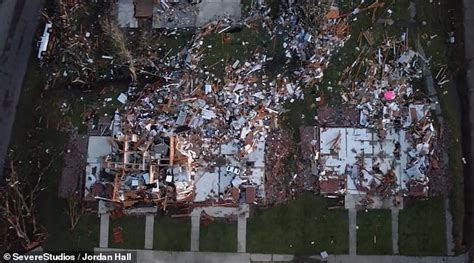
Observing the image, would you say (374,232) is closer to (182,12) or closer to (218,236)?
(218,236)

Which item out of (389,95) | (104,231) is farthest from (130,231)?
(389,95)

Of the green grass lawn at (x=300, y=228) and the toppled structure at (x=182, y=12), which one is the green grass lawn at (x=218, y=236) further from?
the toppled structure at (x=182, y=12)

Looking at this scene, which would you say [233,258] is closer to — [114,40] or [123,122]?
[123,122]

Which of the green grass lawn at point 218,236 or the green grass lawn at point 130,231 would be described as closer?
the green grass lawn at point 218,236

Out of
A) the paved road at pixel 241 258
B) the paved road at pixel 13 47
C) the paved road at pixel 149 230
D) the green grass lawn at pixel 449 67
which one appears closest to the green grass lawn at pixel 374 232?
the paved road at pixel 241 258

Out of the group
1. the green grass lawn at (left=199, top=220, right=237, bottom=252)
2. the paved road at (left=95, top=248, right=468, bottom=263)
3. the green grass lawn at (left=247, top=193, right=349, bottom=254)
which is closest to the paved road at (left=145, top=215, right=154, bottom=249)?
the paved road at (left=95, top=248, right=468, bottom=263)
